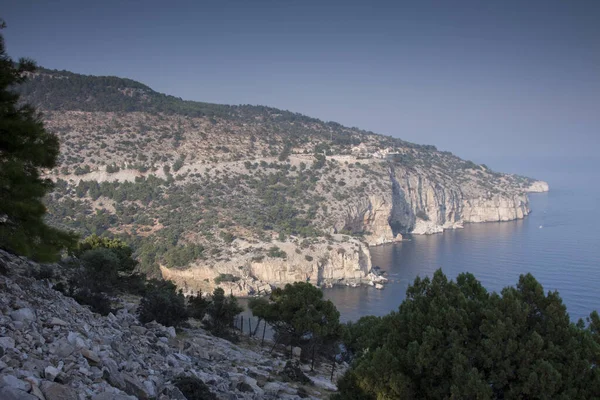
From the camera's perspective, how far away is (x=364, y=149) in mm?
111062

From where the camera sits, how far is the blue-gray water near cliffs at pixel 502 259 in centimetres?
5069

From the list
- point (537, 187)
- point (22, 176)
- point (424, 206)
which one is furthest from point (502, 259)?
point (537, 187)

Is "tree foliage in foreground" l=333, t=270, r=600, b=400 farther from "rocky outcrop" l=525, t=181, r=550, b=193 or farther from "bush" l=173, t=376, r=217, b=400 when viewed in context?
"rocky outcrop" l=525, t=181, r=550, b=193

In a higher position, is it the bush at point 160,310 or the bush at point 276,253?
the bush at point 160,310

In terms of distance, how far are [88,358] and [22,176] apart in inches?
134

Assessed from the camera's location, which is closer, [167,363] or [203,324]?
[167,363]

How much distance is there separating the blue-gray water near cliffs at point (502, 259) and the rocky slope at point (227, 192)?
5.12 metres

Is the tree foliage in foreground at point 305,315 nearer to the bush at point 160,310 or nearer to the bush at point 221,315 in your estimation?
the bush at point 221,315

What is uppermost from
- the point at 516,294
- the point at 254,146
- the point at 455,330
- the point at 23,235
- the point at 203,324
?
the point at 254,146

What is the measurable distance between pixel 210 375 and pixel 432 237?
279ft

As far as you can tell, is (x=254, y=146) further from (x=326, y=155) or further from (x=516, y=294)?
(x=516, y=294)

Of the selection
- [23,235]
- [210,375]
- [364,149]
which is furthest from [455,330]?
[364,149]

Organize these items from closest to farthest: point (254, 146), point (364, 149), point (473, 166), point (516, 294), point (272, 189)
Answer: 1. point (516, 294)
2. point (272, 189)
3. point (254, 146)
4. point (364, 149)
5. point (473, 166)

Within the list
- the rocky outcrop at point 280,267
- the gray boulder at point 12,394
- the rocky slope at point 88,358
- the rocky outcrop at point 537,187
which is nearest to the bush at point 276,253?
the rocky outcrop at point 280,267
